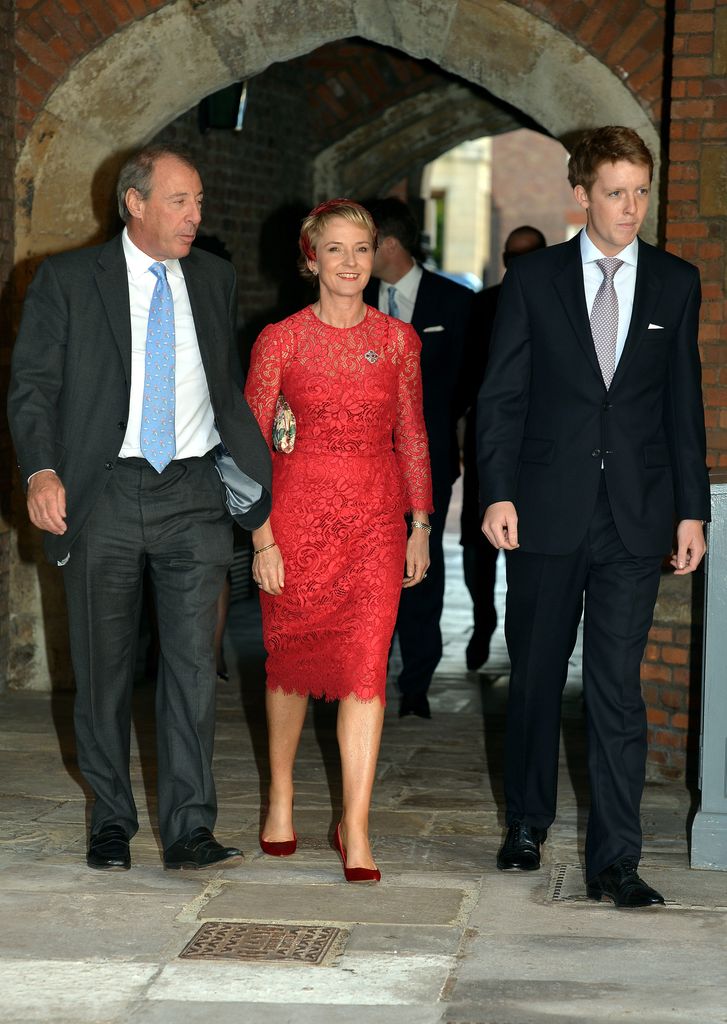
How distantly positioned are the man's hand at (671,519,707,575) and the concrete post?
266mm

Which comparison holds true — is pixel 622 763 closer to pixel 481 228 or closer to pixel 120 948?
pixel 120 948

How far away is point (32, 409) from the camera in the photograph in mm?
4254

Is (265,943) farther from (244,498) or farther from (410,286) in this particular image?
(410,286)

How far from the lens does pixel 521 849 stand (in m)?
4.51

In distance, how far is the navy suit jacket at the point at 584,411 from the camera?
421 cm

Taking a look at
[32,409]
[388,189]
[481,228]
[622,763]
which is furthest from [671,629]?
[481,228]

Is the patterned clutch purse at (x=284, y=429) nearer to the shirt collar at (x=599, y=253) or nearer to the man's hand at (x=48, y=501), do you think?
the man's hand at (x=48, y=501)

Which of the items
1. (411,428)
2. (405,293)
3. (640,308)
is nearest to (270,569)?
(411,428)

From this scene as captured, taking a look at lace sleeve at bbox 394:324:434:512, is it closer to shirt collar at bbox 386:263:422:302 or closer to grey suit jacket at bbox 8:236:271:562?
grey suit jacket at bbox 8:236:271:562

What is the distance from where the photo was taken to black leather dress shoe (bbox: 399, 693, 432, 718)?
685 centimetres

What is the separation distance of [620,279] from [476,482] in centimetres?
369

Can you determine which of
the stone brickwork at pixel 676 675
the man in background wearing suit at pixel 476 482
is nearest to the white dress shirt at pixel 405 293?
the man in background wearing suit at pixel 476 482

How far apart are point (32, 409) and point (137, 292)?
447mm

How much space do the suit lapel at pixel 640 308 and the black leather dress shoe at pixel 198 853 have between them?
1667 mm
